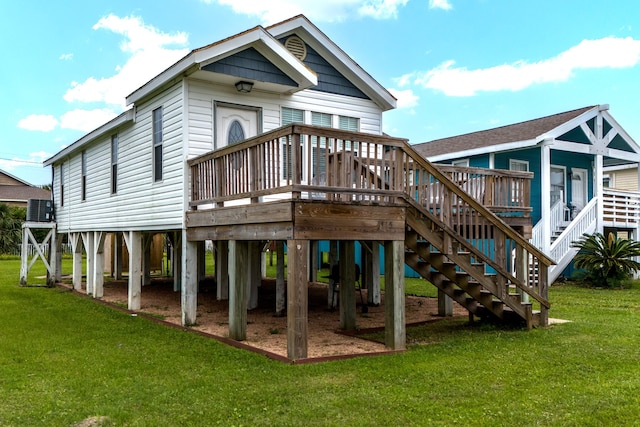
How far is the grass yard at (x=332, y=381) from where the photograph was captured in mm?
5000

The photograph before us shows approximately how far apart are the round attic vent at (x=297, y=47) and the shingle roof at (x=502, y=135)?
539 cm

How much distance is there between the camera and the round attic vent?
38.5 feet

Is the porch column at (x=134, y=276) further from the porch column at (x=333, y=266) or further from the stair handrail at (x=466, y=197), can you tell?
the stair handrail at (x=466, y=197)

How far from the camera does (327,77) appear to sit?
39.7ft

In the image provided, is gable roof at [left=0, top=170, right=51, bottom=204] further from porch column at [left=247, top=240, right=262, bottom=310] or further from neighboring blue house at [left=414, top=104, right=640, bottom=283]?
porch column at [left=247, top=240, right=262, bottom=310]

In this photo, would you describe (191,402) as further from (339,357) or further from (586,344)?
(586,344)

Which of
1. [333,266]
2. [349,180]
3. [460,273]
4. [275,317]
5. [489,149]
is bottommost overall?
[275,317]

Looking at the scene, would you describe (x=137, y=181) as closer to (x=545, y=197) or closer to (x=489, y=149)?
(x=489, y=149)

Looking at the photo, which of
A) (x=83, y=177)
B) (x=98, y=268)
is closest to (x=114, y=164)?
(x=98, y=268)

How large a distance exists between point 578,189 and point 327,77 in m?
12.1

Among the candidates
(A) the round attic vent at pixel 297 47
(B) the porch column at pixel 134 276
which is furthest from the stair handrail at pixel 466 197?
(B) the porch column at pixel 134 276

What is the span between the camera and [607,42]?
1831 inches

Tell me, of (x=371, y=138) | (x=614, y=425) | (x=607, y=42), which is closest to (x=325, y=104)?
(x=371, y=138)

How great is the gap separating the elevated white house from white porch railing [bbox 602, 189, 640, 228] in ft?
18.0
